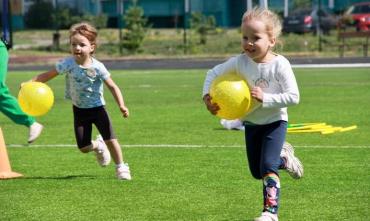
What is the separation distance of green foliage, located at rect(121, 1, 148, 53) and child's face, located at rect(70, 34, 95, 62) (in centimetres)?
3601

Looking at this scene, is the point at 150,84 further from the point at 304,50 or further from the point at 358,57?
the point at 304,50

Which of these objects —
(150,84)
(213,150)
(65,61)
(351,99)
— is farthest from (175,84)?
(65,61)

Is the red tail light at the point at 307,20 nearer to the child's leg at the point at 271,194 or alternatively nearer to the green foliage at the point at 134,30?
the green foliage at the point at 134,30

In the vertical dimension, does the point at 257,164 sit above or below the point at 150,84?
above

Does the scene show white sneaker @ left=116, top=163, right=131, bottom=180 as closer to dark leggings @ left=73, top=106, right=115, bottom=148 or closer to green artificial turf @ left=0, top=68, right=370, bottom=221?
green artificial turf @ left=0, top=68, right=370, bottom=221

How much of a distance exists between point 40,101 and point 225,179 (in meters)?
2.17

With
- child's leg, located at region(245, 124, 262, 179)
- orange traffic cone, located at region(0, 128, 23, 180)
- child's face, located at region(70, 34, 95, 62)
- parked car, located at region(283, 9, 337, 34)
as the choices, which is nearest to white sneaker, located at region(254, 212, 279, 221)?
child's leg, located at region(245, 124, 262, 179)

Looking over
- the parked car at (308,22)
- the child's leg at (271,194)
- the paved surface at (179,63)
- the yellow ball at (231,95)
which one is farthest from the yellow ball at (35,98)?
the parked car at (308,22)

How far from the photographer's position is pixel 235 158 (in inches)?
469

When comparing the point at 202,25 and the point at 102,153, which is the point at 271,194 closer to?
the point at 102,153

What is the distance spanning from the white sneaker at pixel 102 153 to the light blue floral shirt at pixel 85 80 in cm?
56

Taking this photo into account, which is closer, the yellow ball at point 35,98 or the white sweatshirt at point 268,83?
the white sweatshirt at point 268,83

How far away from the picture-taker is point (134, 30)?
4641cm

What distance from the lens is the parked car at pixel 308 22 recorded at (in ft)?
164
